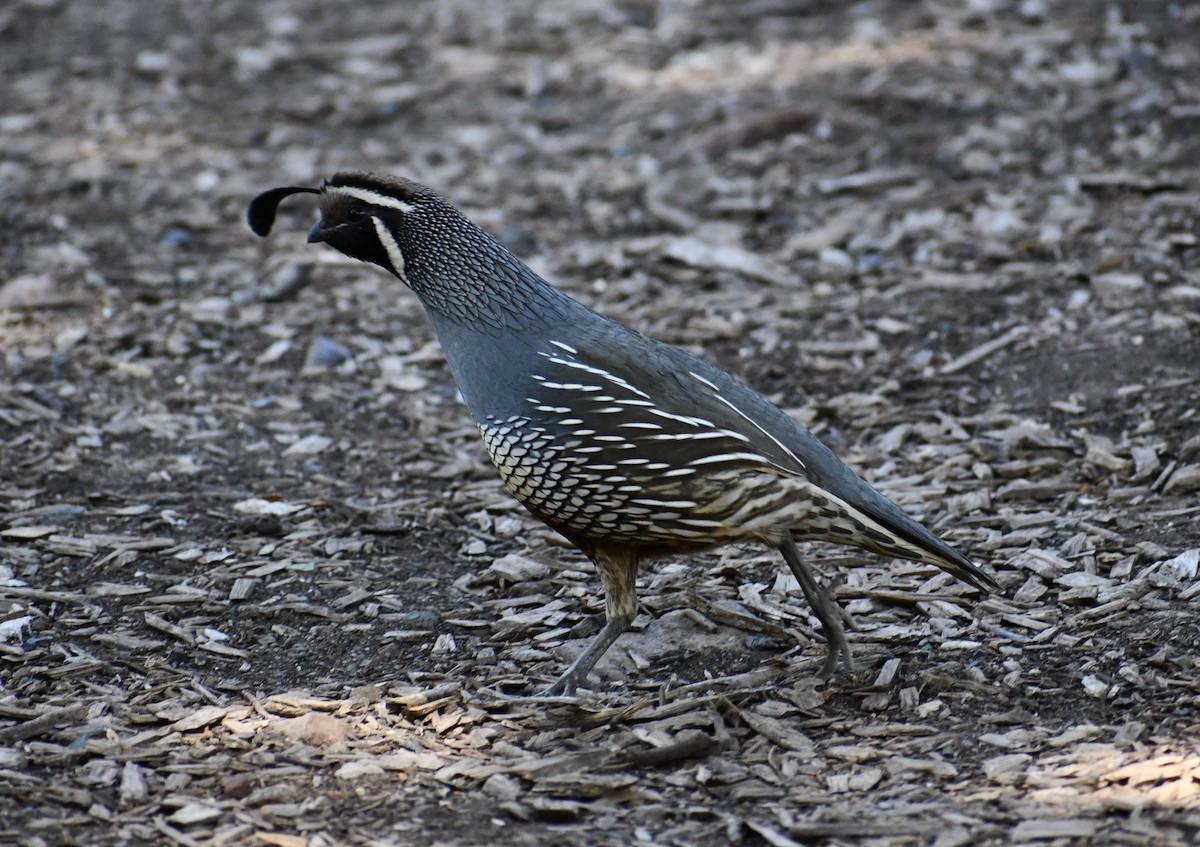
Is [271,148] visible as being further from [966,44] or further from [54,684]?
[54,684]

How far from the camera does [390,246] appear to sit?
482cm

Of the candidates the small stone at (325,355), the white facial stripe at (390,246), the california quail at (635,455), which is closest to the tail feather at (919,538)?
the california quail at (635,455)

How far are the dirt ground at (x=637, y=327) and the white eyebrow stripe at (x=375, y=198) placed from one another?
53.0 inches

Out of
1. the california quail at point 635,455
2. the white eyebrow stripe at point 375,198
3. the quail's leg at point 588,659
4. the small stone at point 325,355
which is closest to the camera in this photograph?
the california quail at point 635,455

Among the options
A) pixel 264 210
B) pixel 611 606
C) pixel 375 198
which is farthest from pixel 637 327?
pixel 611 606

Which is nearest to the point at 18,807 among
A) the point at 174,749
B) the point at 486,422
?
the point at 174,749

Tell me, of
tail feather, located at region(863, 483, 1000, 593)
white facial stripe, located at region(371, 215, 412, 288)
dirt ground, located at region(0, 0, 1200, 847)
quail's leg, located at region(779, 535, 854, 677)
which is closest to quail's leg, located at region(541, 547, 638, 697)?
dirt ground, located at region(0, 0, 1200, 847)

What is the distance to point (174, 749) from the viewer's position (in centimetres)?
395

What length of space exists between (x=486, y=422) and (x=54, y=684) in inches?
62.7

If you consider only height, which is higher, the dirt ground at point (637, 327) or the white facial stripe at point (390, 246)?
the white facial stripe at point (390, 246)

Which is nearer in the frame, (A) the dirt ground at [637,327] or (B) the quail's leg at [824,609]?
(A) the dirt ground at [637,327]

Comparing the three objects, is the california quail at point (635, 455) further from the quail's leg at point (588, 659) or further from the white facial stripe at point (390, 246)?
the white facial stripe at point (390, 246)

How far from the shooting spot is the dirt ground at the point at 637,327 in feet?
12.5

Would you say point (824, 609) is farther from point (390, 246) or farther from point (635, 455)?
point (390, 246)
